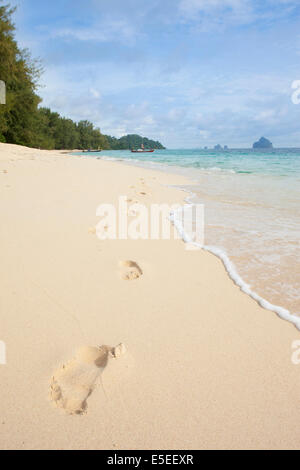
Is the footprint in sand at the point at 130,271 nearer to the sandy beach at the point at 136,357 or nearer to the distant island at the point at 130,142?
the sandy beach at the point at 136,357

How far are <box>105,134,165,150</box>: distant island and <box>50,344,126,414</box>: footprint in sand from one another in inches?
4822

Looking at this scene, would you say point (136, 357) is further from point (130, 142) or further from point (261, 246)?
point (130, 142)

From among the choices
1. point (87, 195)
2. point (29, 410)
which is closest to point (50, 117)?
point (87, 195)

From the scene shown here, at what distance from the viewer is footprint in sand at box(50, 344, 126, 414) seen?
42.9 inches

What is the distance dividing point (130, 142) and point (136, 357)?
138 metres

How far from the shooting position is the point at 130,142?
131 m

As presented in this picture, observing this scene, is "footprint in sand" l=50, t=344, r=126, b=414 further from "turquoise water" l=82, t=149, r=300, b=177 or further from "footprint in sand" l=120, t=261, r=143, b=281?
"turquoise water" l=82, t=149, r=300, b=177

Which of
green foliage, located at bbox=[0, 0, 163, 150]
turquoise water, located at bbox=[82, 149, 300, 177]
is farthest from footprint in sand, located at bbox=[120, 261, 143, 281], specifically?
green foliage, located at bbox=[0, 0, 163, 150]

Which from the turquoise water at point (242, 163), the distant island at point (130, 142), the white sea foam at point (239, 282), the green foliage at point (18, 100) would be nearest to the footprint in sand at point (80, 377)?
the white sea foam at point (239, 282)

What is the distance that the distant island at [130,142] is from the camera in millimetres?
122438

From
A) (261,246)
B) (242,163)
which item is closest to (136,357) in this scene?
(261,246)

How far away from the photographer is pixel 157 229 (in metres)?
3.42

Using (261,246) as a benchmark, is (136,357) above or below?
below

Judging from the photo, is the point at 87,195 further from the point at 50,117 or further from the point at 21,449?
the point at 50,117
